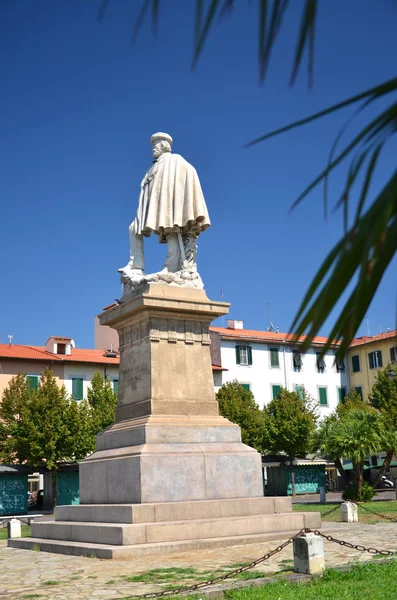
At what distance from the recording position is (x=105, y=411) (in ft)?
142

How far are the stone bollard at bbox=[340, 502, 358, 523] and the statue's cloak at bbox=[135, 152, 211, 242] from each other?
23.5ft

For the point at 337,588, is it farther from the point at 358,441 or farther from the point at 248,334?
the point at 248,334

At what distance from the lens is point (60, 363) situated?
1903 inches

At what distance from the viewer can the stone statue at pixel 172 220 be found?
Result: 13852mm

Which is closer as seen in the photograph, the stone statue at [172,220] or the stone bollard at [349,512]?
the stone statue at [172,220]

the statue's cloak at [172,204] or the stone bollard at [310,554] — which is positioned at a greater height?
the statue's cloak at [172,204]

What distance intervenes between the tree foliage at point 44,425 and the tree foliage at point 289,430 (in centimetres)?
1033

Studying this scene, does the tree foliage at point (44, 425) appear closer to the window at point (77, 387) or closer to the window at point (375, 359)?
the window at point (77, 387)

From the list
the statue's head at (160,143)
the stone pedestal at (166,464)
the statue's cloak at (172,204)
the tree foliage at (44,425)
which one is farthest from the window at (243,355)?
the stone pedestal at (166,464)

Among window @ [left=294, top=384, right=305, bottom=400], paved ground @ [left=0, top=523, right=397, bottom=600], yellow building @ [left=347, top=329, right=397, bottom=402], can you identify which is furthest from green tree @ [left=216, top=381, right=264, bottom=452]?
paved ground @ [left=0, top=523, right=397, bottom=600]

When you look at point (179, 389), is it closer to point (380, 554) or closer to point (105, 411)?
point (380, 554)

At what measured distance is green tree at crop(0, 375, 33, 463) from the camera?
128 feet

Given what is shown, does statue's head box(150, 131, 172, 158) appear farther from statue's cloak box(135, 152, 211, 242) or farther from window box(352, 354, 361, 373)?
window box(352, 354, 361, 373)

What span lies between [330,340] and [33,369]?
47.2 metres
